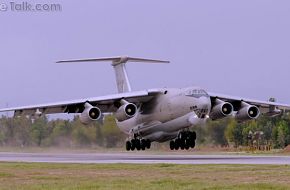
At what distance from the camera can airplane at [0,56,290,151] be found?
1395 inches

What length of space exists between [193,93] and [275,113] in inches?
306

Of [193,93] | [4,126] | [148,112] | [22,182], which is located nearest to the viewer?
[22,182]

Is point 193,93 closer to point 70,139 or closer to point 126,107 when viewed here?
point 126,107

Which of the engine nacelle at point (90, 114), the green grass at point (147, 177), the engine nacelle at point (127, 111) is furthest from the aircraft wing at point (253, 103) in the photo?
the green grass at point (147, 177)

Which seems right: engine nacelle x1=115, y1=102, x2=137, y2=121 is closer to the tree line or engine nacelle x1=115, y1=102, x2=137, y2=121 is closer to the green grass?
the tree line

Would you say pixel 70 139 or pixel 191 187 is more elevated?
pixel 70 139

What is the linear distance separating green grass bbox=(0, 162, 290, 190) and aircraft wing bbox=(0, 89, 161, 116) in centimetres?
1265

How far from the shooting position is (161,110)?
3759 cm

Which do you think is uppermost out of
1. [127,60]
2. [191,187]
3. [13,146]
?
[127,60]

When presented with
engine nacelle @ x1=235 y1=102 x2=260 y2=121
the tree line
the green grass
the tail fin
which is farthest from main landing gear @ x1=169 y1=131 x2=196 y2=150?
the green grass

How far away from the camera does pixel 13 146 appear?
4709 cm

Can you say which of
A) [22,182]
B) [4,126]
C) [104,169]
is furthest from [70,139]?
[22,182]

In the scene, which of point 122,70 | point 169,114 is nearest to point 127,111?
point 169,114

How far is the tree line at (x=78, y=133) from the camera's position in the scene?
43.7 metres
